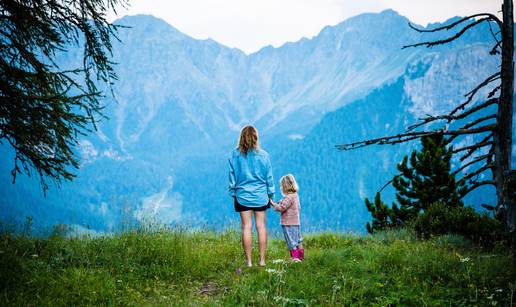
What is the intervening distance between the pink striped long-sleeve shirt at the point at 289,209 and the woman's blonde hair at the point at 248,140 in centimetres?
124

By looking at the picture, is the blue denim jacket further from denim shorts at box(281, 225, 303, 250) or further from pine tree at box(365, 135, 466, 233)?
pine tree at box(365, 135, 466, 233)

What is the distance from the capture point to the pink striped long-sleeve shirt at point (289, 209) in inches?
264

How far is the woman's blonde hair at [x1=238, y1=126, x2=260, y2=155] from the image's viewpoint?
5941mm

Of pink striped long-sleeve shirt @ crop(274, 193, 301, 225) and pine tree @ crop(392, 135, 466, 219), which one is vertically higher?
pine tree @ crop(392, 135, 466, 219)

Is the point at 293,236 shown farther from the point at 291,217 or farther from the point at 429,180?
the point at 429,180

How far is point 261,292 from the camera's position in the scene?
4180mm

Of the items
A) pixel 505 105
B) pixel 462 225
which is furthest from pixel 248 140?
pixel 462 225

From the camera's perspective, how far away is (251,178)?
19.4 feet

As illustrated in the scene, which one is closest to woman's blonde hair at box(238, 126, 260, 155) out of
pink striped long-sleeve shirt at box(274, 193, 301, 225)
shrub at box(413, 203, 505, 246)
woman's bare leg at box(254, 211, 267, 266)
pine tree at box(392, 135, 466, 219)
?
woman's bare leg at box(254, 211, 267, 266)

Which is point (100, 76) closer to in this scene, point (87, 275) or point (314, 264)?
point (87, 275)

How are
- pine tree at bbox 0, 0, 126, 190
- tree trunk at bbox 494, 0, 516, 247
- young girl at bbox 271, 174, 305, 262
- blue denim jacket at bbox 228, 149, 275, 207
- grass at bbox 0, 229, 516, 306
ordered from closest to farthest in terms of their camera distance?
1. grass at bbox 0, 229, 516, 306
2. pine tree at bbox 0, 0, 126, 190
3. blue denim jacket at bbox 228, 149, 275, 207
4. tree trunk at bbox 494, 0, 516, 247
5. young girl at bbox 271, 174, 305, 262

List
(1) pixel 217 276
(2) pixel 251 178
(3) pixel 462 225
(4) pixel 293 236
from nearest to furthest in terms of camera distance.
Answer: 1. (1) pixel 217 276
2. (2) pixel 251 178
3. (4) pixel 293 236
4. (3) pixel 462 225

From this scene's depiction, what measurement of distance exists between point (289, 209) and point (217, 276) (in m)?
1.75

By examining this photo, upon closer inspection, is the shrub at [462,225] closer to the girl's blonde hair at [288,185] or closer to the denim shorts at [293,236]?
the denim shorts at [293,236]
